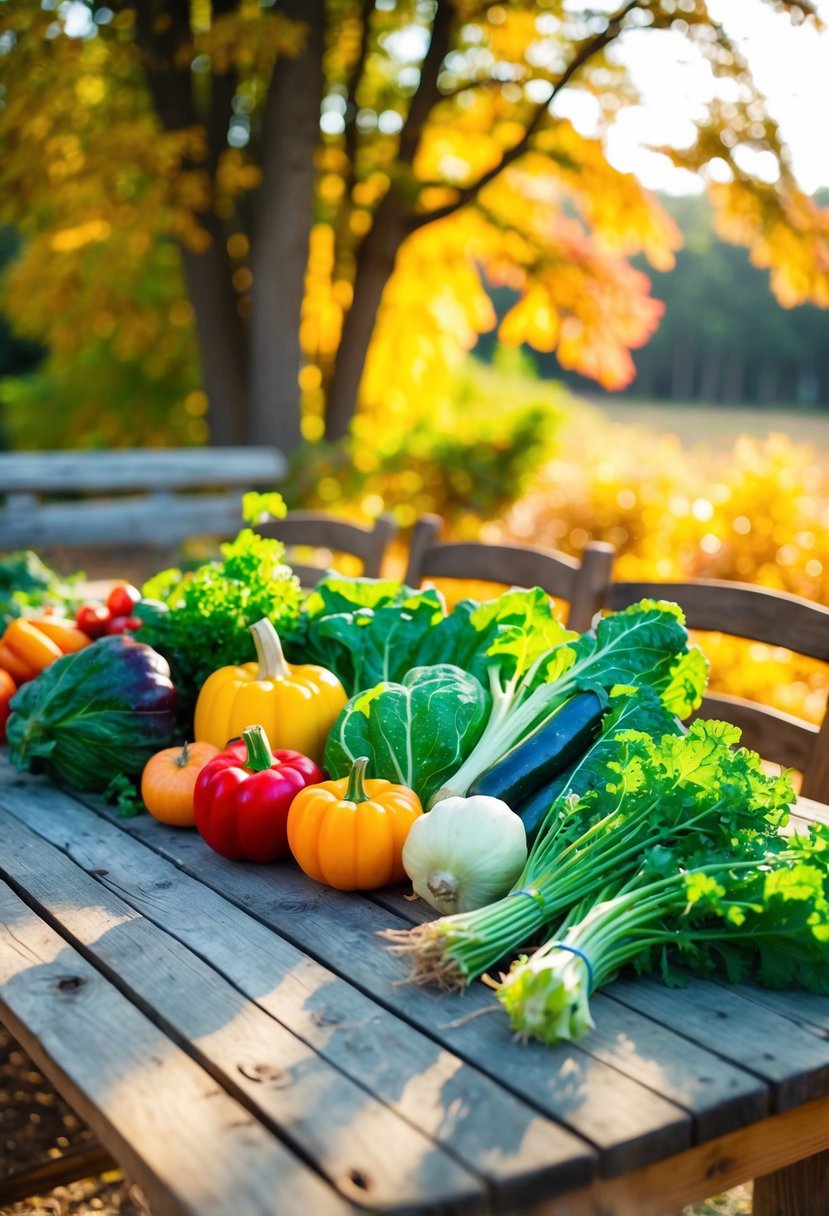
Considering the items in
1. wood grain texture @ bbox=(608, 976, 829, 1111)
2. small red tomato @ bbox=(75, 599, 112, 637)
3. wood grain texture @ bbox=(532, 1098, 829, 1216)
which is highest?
small red tomato @ bbox=(75, 599, 112, 637)

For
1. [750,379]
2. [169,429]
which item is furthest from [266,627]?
[750,379]

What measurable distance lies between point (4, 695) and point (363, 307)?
271 inches

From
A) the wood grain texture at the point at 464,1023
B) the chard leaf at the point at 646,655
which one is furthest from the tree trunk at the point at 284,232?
the wood grain texture at the point at 464,1023

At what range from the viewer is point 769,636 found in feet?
8.91

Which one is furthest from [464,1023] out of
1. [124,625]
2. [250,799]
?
[124,625]

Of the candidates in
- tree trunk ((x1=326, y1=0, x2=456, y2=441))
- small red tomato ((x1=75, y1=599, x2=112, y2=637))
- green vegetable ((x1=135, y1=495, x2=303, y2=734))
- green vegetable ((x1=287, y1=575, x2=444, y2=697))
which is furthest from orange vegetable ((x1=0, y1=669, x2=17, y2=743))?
tree trunk ((x1=326, y1=0, x2=456, y2=441))

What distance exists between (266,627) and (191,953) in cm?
77

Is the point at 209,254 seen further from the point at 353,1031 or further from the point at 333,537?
the point at 353,1031

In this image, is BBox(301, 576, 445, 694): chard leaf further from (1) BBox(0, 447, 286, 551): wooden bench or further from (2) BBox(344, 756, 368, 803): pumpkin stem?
(1) BBox(0, 447, 286, 551): wooden bench

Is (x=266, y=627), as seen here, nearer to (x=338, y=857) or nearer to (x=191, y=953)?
(x=338, y=857)

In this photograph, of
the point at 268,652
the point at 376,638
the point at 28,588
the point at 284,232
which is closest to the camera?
the point at 268,652

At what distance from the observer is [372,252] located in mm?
8648

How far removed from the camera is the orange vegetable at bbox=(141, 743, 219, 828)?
203cm

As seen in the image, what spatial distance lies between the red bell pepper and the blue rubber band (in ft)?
1.97
